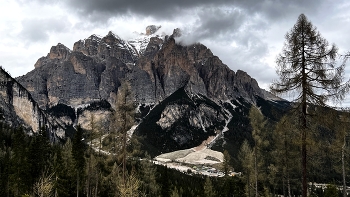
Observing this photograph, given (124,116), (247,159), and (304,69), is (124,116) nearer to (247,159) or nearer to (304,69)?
(304,69)

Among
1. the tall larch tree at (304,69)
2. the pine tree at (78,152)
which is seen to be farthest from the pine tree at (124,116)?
the pine tree at (78,152)

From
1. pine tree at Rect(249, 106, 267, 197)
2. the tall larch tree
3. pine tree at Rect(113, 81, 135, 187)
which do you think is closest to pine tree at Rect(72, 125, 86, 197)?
pine tree at Rect(113, 81, 135, 187)

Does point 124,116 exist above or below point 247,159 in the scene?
above

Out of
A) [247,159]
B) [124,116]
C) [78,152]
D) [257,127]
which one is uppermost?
[124,116]

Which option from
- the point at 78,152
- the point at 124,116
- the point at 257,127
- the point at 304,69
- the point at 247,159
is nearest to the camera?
the point at 304,69

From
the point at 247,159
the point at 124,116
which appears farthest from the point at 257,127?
the point at 124,116

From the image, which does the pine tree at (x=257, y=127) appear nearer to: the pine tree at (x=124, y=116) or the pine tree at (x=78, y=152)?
the pine tree at (x=124, y=116)

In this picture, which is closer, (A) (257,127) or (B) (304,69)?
(B) (304,69)

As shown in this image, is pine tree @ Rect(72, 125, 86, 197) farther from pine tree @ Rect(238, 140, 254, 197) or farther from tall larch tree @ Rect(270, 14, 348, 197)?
tall larch tree @ Rect(270, 14, 348, 197)

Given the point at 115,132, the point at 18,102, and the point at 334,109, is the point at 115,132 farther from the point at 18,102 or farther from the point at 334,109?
the point at 18,102

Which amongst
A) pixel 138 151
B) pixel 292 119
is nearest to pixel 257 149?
pixel 138 151

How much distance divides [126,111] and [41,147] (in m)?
31.9

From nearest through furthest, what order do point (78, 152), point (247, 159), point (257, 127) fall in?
point (257, 127) < point (247, 159) < point (78, 152)

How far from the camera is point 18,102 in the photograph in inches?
7756
